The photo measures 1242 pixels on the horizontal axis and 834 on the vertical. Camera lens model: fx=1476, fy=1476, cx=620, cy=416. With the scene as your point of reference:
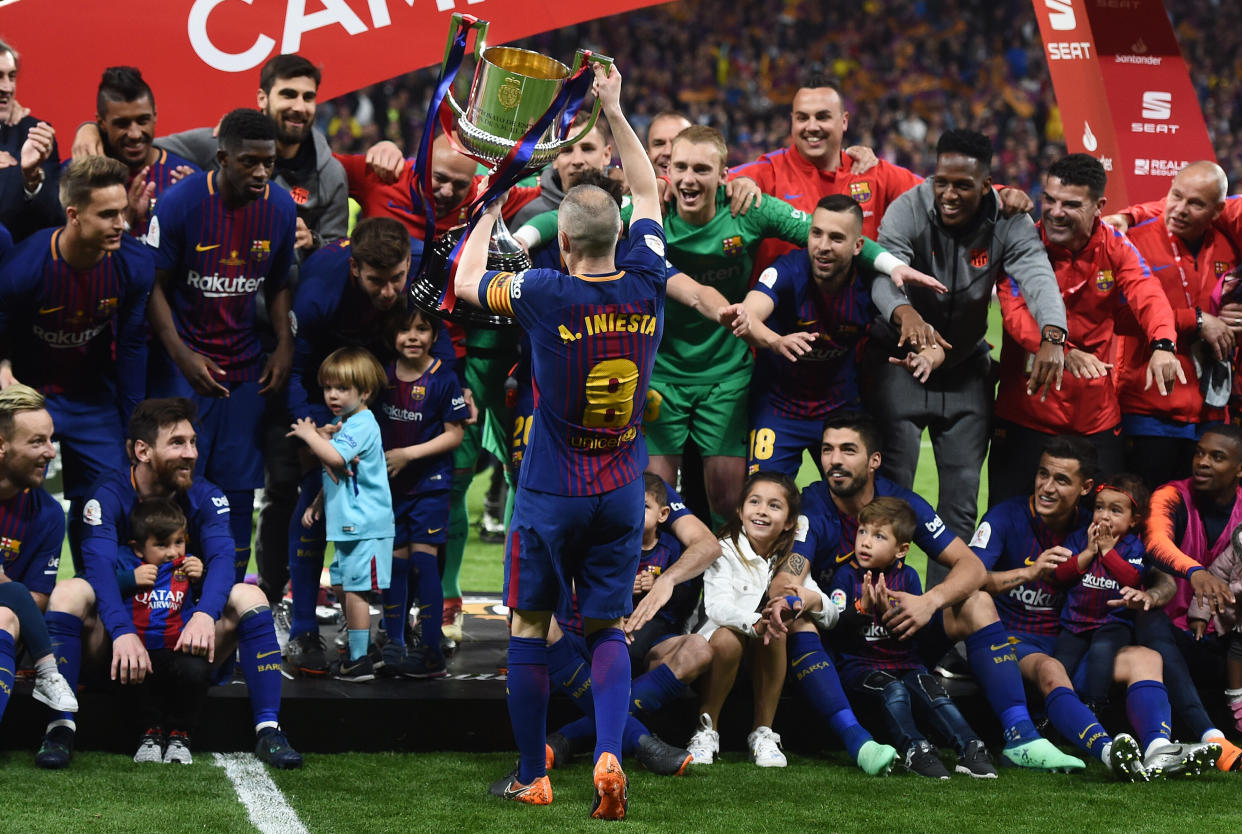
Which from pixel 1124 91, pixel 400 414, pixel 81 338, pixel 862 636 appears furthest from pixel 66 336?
A: pixel 1124 91

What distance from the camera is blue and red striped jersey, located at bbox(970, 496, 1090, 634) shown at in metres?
5.58

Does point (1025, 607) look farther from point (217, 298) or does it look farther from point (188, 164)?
point (188, 164)

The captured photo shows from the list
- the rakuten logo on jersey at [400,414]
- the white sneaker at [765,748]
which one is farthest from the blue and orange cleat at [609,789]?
the rakuten logo on jersey at [400,414]

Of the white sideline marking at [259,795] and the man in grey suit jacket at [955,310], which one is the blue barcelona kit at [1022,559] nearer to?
the man in grey suit jacket at [955,310]

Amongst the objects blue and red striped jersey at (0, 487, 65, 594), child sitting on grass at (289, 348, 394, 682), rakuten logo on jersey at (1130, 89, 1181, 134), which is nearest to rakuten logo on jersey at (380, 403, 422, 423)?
child sitting on grass at (289, 348, 394, 682)

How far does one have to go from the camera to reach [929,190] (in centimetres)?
592

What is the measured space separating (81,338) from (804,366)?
2745 mm

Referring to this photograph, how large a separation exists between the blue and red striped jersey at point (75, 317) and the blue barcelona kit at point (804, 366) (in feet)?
7.83

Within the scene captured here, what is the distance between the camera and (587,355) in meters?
4.34

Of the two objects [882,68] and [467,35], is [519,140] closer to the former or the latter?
[467,35]

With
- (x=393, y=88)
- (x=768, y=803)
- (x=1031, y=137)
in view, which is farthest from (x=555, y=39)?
(x=768, y=803)

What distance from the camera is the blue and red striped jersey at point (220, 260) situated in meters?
5.51

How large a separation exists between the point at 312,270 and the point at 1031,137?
791 inches

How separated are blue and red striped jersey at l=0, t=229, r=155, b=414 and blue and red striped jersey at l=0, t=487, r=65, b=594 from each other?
24.7 inches
